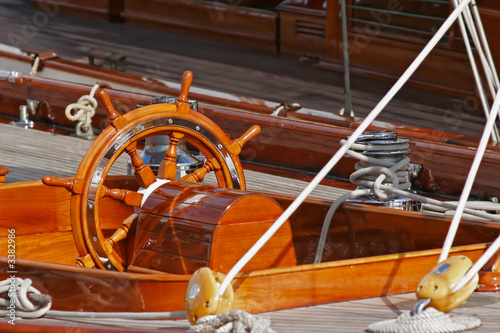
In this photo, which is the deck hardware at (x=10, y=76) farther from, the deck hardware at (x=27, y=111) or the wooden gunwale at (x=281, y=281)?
the wooden gunwale at (x=281, y=281)

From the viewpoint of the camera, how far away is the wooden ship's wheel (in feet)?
5.46

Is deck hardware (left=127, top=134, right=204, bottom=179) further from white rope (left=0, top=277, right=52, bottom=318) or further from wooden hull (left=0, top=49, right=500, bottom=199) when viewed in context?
white rope (left=0, top=277, right=52, bottom=318)

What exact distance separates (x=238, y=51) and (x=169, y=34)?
69cm

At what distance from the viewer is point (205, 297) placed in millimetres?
1287

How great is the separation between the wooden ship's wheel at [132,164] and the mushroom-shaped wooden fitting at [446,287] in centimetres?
67

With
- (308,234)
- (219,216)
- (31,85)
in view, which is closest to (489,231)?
(308,234)

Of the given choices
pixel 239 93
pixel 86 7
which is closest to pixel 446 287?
pixel 239 93

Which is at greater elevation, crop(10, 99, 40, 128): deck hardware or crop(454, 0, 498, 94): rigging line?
crop(10, 99, 40, 128): deck hardware

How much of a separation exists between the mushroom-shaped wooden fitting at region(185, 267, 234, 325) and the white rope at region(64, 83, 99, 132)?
1.79 meters

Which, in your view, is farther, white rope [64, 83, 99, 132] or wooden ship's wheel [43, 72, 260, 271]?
white rope [64, 83, 99, 132]

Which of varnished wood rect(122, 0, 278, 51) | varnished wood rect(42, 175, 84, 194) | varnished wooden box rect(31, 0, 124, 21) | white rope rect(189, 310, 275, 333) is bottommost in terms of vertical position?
white rope rect(189, 310, 275, 333)

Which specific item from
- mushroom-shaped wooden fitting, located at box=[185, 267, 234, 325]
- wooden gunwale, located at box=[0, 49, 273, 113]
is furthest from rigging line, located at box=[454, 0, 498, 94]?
mushroom-shaped wooden fitting, located at box=[185, 267, 234, 325]

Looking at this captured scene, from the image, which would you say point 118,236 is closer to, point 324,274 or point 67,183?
point 67,183

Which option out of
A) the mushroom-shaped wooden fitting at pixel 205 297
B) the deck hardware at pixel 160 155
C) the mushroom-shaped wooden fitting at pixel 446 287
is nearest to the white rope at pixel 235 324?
the mushroom-shaped wooden fitting at pixel 205 297
